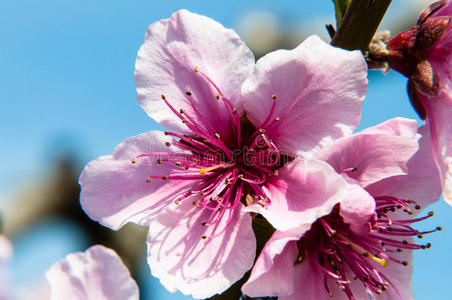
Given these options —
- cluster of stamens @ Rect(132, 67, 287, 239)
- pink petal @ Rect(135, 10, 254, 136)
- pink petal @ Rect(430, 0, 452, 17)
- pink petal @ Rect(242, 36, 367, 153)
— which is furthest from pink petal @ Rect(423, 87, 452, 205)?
pink petal @ Rect(135, 10, 254, 136)

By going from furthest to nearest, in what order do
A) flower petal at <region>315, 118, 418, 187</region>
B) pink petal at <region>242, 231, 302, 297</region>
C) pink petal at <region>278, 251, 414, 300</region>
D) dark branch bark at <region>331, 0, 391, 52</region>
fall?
dark branch bark at <region>331, 0, 391, 52</region> → pink petal at <region>278, 251, 414, 300</region> → flower petal at <region>315, 118, 418, 187</region> → pink petal at <region>242, 231, 302, 297</region>

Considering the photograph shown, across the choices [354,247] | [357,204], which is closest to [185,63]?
[357,204]

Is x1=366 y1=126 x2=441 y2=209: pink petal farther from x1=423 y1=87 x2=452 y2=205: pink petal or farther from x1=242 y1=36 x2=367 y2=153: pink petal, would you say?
x1=242 y1=36 x2=367 y2=153: pink petal

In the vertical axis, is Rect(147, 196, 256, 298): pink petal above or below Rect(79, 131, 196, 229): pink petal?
below

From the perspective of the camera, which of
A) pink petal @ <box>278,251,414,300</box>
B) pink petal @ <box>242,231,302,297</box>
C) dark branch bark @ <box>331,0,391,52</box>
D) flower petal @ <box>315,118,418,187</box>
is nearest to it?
pink petal @ <box>242,231,302,297</box>

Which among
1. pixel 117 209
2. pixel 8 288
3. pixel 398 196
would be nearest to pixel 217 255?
pixel 117 209

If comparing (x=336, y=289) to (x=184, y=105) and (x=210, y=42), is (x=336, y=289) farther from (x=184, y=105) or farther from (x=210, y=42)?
(x=210, y=42)

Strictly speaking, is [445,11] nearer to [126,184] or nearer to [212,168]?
A: [212,168]
